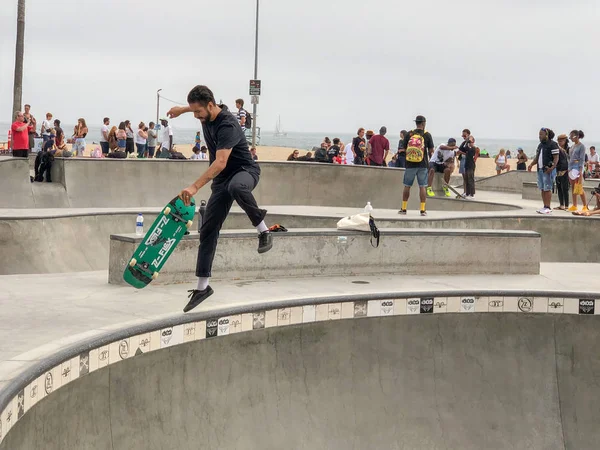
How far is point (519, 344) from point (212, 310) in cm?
327

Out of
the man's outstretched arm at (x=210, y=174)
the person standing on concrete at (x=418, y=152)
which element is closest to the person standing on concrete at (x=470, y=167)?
the person standing on concrete at (x=418, y=152)

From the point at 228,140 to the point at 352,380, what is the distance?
8.51 ft

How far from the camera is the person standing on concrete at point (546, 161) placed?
55.3 ft

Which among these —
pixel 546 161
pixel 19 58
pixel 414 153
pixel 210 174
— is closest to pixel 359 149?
pixel 546 161

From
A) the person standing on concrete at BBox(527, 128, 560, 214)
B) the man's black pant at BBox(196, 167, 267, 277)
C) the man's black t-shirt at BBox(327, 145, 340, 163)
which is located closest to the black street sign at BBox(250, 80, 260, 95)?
the man's black t-shirt at BBox(327, 145, 340, 163)

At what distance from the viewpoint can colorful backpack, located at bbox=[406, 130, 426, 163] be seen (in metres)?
13.9

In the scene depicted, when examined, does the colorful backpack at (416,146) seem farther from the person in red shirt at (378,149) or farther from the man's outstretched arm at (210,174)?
the person in red shirt at (378,149)

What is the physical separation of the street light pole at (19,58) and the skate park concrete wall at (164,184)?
670 centimetres

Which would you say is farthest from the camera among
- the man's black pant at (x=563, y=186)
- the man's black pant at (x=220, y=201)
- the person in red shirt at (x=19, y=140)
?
the person in red shirt at (x=19, y=140)

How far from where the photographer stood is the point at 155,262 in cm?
781

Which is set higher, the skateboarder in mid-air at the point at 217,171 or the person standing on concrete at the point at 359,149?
the person standing on concrete at the point at 359,149

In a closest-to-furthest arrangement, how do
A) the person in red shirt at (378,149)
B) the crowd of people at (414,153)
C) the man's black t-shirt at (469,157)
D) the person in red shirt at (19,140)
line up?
the crowd of people at (414,153) < the person in red shirt at (19,140) < the man's black t-shirt at (469,157) < the person in red shirt at (378,149)

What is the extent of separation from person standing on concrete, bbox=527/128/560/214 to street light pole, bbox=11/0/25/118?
1603cm

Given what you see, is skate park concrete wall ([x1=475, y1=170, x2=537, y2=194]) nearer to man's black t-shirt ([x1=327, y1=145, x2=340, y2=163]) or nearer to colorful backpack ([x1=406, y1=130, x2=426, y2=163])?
man's black t-shirt ([x1=327, y1=145, x2=340, y2=163])
